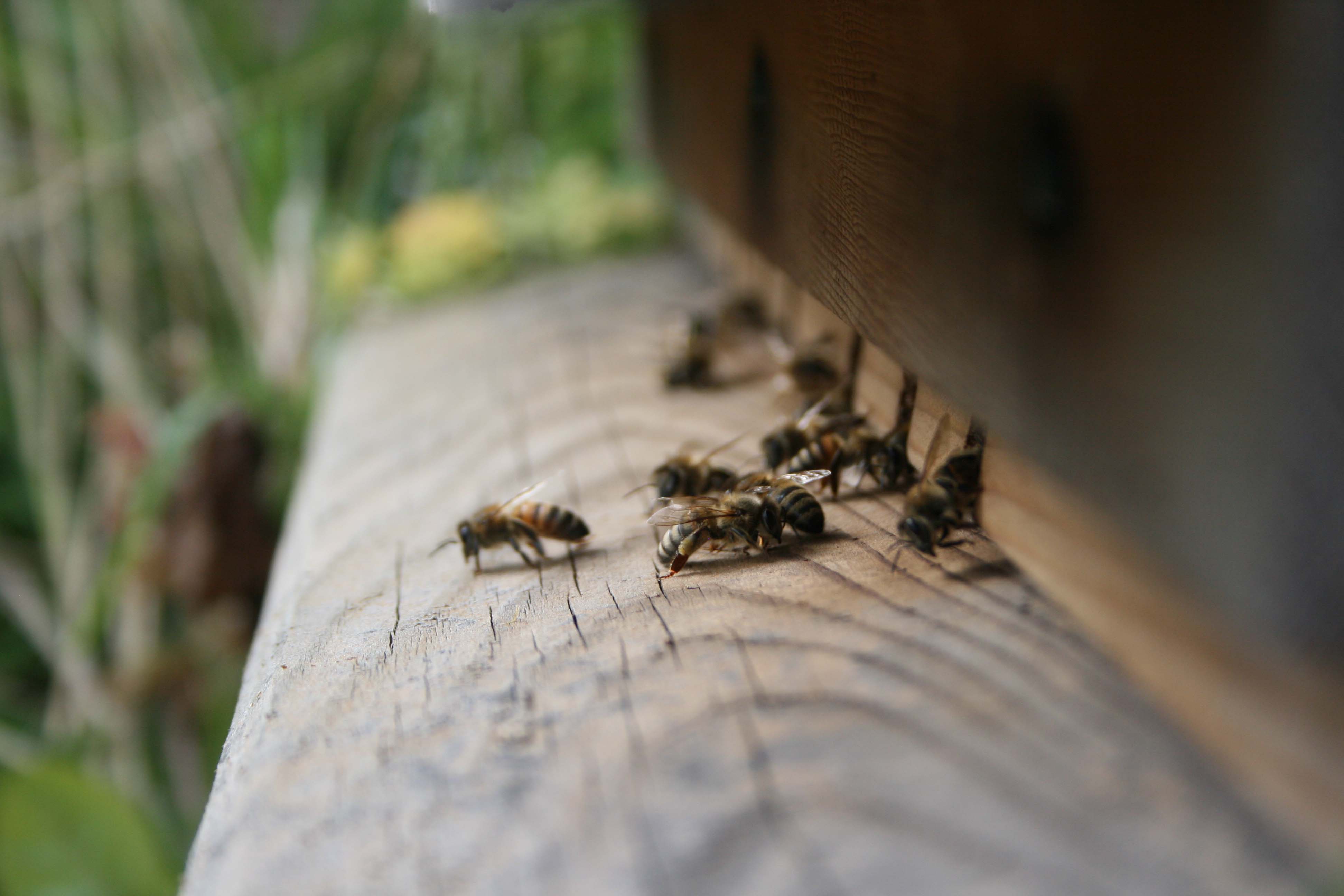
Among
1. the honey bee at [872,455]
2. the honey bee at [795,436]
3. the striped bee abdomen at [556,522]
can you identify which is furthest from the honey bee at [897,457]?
the striped bee abdomen at [556,522]

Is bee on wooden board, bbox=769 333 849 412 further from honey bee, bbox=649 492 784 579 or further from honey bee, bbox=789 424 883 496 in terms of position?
honey bee, bbox=649 492 784 579

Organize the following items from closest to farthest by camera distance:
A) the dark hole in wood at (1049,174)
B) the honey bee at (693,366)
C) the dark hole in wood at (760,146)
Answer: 1. the dark hole in wood at (1049,174)
2. the dark hole in wood at (760,146)
3. the honey bee at (693,366)

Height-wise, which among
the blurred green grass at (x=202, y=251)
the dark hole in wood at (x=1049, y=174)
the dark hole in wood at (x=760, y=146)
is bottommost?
the blurred green grass at (x=202, y=251)

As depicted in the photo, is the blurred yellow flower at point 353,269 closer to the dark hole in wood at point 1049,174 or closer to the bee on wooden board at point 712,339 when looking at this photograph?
the bee on wooden board at point 712,339

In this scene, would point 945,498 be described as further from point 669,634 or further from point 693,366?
point 693,366

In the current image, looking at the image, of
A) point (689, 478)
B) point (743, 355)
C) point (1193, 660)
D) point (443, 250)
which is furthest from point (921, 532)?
point (443, 250)

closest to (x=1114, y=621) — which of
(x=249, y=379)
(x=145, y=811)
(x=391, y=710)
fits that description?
(x=391, y=710)

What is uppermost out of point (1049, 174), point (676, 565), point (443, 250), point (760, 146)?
point (1049, 174)
